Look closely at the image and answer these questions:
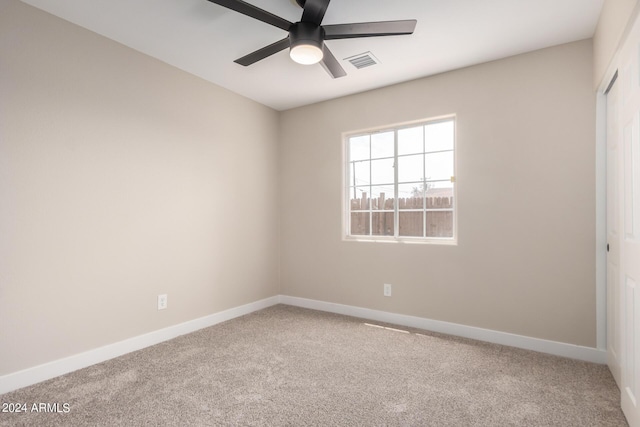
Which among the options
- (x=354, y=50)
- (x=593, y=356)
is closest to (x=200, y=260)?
(x=354, y=50)

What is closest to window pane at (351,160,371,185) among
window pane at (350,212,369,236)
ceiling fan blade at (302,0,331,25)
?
window pane at (350,212,369,236)

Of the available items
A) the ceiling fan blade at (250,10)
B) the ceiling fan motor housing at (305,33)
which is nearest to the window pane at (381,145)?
the ceiling fan motor housing at (305,33)

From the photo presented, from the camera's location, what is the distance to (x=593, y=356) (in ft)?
8.13

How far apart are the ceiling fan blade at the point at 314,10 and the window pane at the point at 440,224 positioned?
210cm

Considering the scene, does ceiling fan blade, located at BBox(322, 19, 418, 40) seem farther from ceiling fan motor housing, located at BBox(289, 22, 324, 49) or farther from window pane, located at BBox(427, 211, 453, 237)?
window pane, located at BBox(427, 211, 453, 237)

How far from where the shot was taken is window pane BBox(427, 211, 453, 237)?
126 inches

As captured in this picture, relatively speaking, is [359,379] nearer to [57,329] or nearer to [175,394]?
[175,394]

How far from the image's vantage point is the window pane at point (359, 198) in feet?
12.4

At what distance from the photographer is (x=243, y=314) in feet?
12.2

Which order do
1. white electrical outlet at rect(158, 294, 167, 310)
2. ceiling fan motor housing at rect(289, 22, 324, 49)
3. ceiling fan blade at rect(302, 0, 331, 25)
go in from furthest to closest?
white electrical outlet at rect(158, 294, 167, 310) < ceiling fan motor housing at rect(289, 22, 324, 49) < ceiling fan blade at rect(302, 0, 331, 25)

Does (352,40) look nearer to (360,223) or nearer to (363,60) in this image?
(363,60)

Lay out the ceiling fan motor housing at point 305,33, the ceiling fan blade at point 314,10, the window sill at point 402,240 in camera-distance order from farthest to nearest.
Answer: the window sill at point 402,240, the ceiling fan motor housing at point 305,33, the ceiling fan blade at point 314,10

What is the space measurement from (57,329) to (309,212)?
8.51ft

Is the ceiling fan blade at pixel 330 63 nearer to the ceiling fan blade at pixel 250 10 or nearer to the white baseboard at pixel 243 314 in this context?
the ceiling fan blade at pixel 250 10
